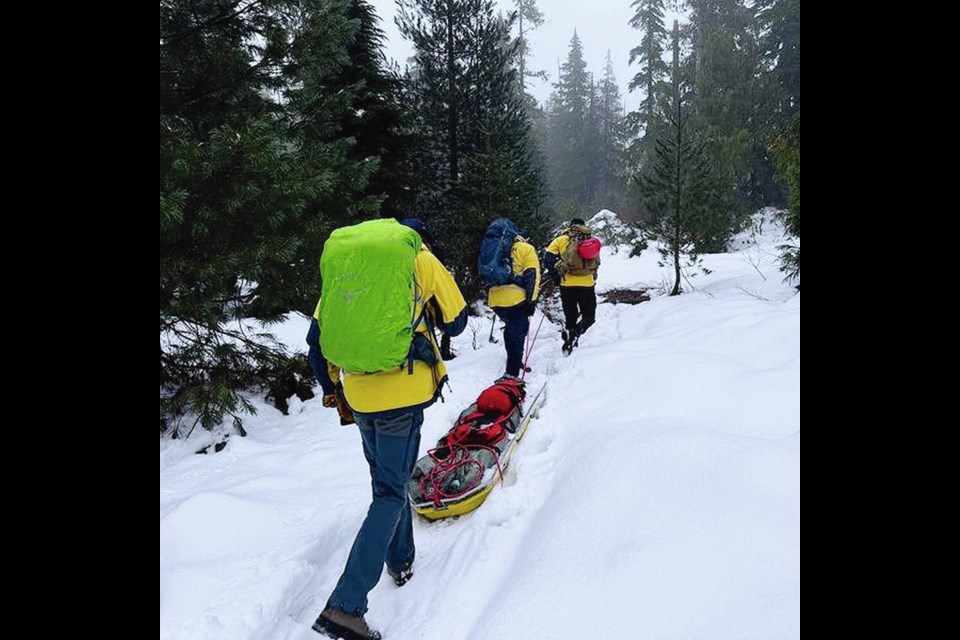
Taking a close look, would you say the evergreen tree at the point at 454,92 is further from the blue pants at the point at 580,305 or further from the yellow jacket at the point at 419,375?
the yellow jacket at the point at 419,375

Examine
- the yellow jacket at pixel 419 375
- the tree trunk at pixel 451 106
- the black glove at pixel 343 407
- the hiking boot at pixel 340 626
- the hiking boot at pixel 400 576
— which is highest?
the tree trunk at pixel 451 106

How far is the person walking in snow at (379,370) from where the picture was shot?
2.63 m

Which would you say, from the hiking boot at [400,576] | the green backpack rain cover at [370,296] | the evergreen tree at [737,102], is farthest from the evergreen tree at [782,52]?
the hiking boot at [400,576]

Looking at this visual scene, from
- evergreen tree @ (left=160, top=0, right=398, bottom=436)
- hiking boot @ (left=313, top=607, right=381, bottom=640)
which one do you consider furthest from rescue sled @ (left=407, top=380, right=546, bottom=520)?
evergreen tree @ (left=160, top=0, right=398, bottom=436)

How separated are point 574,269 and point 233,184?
16.2 feet

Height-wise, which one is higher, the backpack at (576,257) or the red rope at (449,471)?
the backpack at (576,257)

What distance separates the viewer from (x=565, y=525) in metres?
3.09

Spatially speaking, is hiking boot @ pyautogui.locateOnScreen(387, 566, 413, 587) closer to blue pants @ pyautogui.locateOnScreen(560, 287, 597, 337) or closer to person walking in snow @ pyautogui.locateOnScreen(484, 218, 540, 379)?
person walking in snow @ pyautogui.locateOnScreen(484, 218, 540, 379)

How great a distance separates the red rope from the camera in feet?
12.6

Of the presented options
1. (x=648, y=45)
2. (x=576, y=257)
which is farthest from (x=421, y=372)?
(x=648, y=45)

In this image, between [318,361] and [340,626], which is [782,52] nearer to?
[318,361]

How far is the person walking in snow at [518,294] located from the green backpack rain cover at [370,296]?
3.80m
